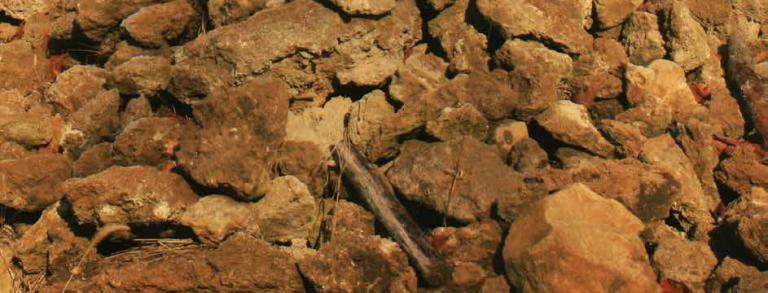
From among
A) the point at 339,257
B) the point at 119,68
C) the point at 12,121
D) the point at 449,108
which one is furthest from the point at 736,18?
the point at 12,121

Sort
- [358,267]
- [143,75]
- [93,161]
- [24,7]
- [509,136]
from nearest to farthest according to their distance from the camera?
1. [358,267]
2. [93,161]
3. [509,136]
4. [143,75]
5. [24,7]

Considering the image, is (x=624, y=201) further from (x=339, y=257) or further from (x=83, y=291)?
(x=83, y=291)

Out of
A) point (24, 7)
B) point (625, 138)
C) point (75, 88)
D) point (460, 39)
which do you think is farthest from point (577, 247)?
point (24, 7)

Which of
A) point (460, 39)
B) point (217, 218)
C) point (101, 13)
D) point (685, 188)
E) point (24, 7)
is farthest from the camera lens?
point (24, 7)

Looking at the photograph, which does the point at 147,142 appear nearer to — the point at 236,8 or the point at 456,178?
the point at 236,8

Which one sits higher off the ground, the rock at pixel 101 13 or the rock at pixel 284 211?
the rock at pixel 101 13

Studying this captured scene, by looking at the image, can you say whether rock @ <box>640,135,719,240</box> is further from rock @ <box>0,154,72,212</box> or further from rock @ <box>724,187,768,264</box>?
rock @ <box>0,154,72,212</box>

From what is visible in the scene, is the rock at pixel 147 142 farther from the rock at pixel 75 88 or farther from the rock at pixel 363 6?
the rock at pixel 363 6

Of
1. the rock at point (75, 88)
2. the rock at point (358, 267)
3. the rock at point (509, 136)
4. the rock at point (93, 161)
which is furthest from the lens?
the rock at point (75, 88)

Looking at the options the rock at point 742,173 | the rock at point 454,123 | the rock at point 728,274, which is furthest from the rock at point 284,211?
the rock at point 742,173
